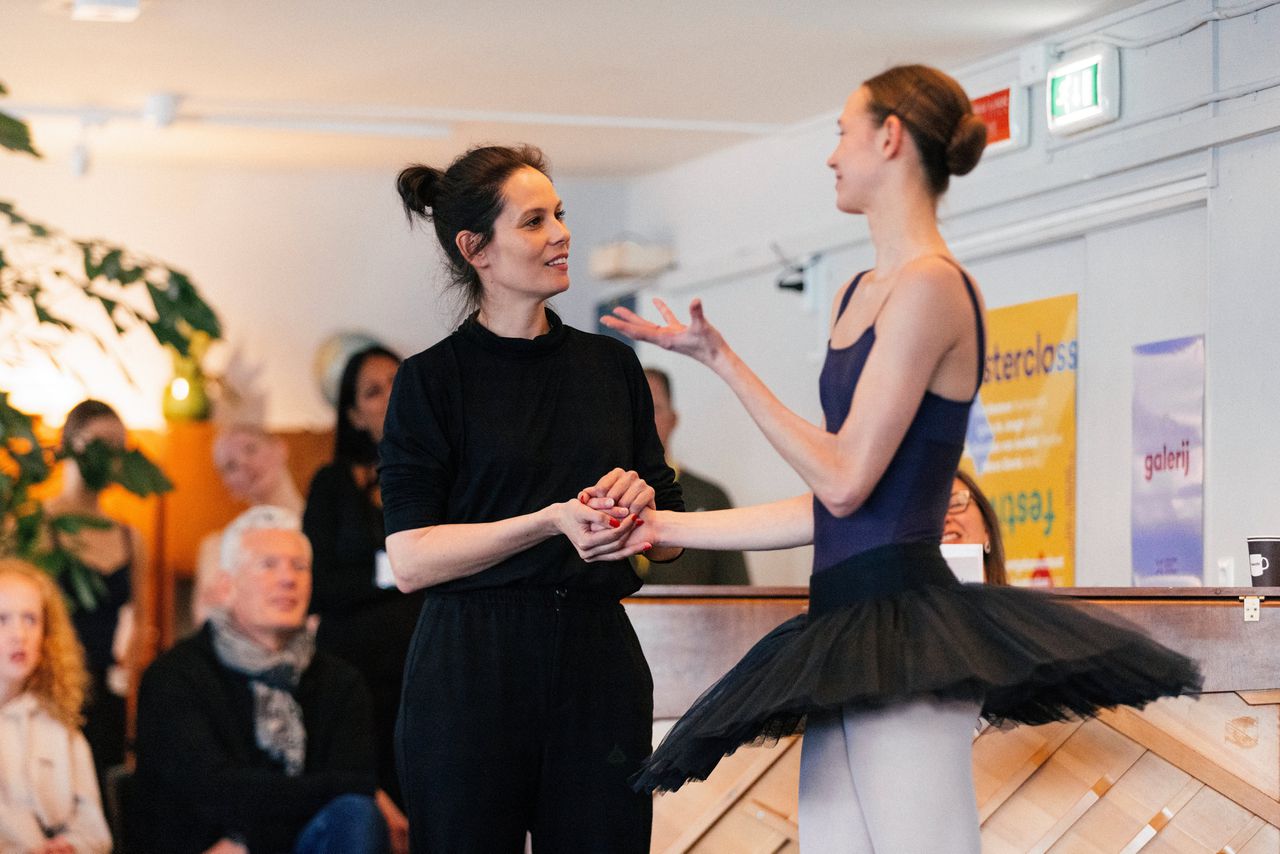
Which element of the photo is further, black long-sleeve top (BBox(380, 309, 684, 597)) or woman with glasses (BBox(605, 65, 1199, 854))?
black long-sleeve top (BBox(380, 309, 684, 597))

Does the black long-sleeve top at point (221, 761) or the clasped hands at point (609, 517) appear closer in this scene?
the clasped hands at point (609, 517)

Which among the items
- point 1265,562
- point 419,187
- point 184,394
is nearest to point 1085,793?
point 1265,562

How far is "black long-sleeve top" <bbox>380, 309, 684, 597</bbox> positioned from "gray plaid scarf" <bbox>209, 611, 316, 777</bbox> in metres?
1.84

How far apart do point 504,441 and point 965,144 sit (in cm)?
68

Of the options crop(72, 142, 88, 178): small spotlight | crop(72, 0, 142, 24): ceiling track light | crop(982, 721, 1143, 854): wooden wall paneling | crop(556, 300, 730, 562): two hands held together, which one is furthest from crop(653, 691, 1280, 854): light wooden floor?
crop(72, 142, 88, 178): small spotlight

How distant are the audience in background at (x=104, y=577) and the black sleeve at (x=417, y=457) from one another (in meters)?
2.16

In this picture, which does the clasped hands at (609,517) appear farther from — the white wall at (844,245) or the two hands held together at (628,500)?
the white wall at (844,245)

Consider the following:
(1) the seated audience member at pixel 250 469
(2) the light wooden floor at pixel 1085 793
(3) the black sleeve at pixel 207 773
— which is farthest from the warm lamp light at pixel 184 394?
(2) the light wooden floor at pixel 1085 793

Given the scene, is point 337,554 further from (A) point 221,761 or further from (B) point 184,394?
(B) point 184,394

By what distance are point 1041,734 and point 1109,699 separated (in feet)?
4.17

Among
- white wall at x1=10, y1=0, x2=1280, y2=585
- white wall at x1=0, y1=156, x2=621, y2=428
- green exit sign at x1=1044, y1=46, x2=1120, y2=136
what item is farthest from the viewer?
white wall at x1=0, y1=156, x2=621, y2=428

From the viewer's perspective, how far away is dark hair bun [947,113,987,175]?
1.88 m

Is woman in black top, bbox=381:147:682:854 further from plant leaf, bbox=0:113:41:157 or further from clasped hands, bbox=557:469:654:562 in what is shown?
plant leaf, bbox=0:113:41:157

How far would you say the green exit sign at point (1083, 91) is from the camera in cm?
477
